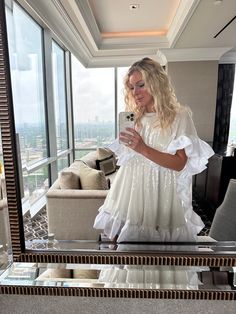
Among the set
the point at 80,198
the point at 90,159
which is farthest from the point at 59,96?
the point at 80,198

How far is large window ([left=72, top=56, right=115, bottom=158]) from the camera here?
657mm

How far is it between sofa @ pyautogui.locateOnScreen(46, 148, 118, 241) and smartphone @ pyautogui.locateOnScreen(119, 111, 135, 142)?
9cm

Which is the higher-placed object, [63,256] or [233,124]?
[233,124]

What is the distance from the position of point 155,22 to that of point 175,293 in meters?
0.75

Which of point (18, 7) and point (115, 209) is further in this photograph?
point (115, 209)

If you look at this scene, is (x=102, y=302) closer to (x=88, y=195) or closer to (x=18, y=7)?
(x=88, y=195)

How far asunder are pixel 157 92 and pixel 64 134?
0.32m

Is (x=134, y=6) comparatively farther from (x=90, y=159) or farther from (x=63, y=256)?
(x=63, y=256)

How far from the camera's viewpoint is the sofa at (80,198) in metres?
0.69

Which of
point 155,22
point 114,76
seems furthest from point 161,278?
point 155,22

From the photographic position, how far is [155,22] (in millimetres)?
617

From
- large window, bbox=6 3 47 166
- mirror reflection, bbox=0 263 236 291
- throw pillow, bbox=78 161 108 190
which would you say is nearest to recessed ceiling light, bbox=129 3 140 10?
large window, bbox=6 3 47 166

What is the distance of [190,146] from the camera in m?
0.61

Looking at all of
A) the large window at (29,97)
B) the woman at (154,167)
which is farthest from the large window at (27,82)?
the woman at (154,167)
